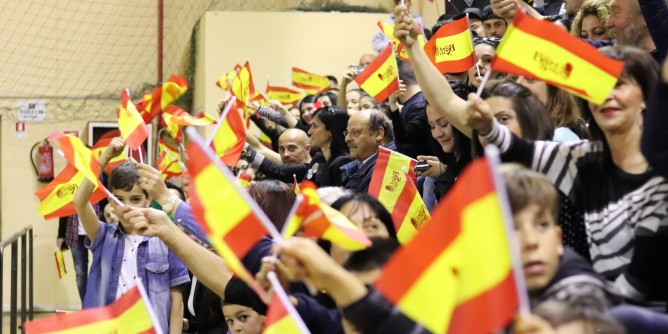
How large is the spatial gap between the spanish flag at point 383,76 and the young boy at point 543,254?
3.01m

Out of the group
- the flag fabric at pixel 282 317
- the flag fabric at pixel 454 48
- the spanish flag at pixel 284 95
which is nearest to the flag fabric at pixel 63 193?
the flag fabric at pixel 454 48

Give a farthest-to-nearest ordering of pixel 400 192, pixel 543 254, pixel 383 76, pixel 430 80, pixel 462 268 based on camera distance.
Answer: pixel 383 76, pixel 400 192, pixel 430 80, pixel 543 254, pixel 462 268

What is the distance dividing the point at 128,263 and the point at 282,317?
231cm

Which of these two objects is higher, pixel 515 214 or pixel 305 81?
pixel 515 214

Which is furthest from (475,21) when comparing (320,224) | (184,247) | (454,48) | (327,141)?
(320,224)

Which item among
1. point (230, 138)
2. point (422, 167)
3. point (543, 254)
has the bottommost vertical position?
point (422, 167)

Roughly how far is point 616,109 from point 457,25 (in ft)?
7.68

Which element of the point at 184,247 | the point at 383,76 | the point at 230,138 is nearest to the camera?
the point at 184,247

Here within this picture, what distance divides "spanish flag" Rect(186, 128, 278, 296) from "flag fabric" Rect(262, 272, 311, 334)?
4 cm

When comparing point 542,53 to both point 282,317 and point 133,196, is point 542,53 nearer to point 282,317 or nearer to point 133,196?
point 282,317

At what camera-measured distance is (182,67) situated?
11062 millimetres

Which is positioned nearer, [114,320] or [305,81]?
[114,320]

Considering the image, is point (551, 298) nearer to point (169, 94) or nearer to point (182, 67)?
point (169, 94)

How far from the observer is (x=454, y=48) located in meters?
4.99
